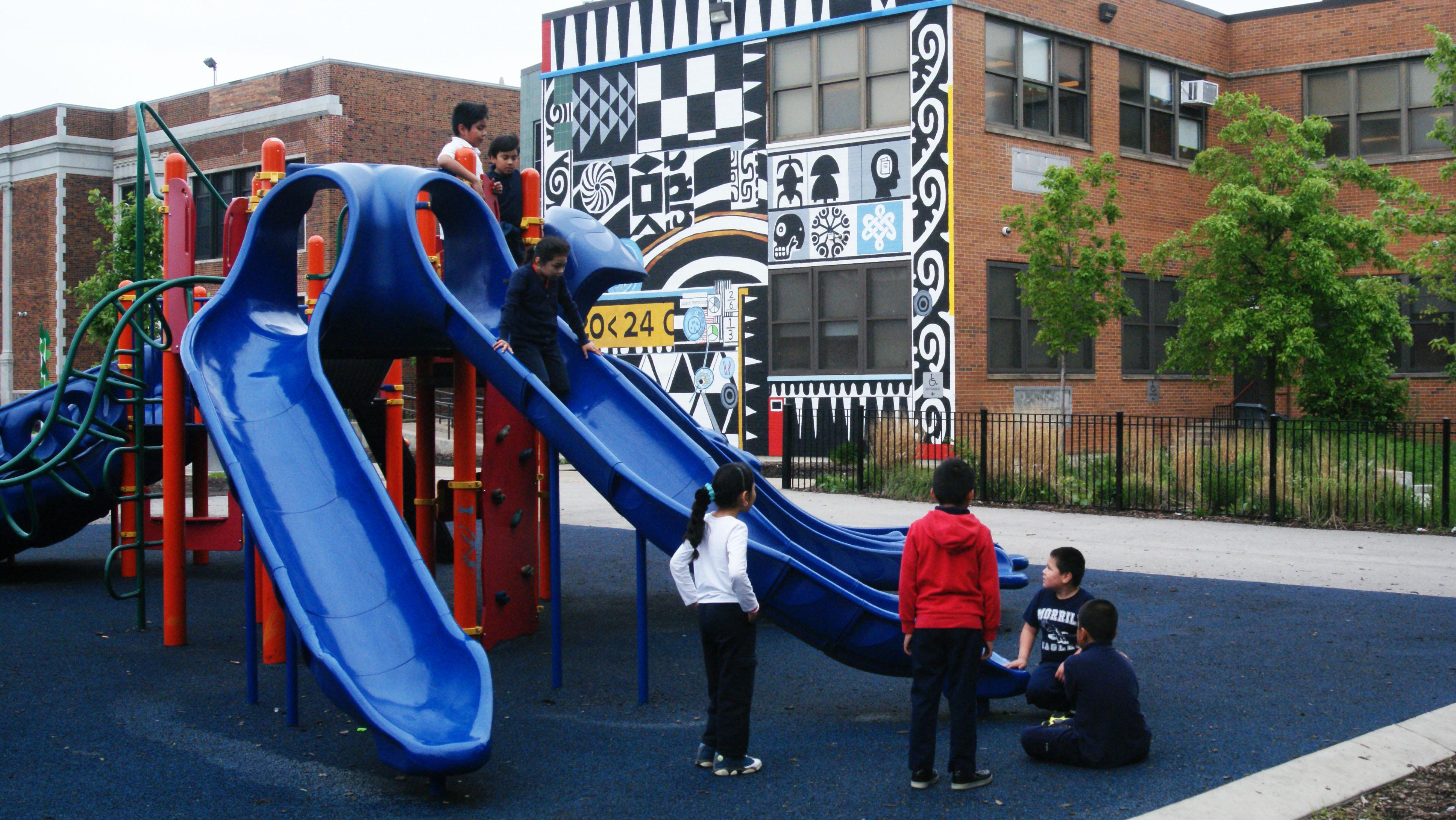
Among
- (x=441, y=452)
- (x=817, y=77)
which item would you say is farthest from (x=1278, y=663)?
(x=441, y=452)

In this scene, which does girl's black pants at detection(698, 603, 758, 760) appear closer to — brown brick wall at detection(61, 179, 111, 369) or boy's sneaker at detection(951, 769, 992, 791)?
boy's sneaker at detection(951, 769, 992, 791)

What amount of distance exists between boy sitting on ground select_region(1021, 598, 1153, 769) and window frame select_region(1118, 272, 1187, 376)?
1959 centimetres

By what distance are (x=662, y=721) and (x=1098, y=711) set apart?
230 centimetres

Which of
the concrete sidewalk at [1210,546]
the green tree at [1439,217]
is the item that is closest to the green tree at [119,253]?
the concrete sidewalk at [1210,546]

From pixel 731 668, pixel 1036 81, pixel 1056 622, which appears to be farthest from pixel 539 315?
pixel 1036 81

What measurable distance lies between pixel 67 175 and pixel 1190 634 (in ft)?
132

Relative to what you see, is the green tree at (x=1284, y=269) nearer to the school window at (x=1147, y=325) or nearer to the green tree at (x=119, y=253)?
the school window at (x=1147, y=325)

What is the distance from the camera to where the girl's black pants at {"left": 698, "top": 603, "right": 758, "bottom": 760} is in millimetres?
5715

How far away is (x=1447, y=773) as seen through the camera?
18.5 ft

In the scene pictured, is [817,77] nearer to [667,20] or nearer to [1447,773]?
[667,20]

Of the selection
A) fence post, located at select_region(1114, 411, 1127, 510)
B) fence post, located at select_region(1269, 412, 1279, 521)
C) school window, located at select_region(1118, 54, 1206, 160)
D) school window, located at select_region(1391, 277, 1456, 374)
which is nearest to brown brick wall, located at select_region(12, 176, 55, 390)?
school window, located at select_region(1118, 54, 1206, 160)

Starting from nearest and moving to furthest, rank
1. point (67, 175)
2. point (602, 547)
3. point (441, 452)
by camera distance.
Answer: point (602, 547) → point (441, 452) → point (67, 175)

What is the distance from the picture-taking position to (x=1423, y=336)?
26.5 metres

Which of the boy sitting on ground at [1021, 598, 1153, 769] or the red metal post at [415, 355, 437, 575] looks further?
the red metal post at [415, 355, 437, 575]
